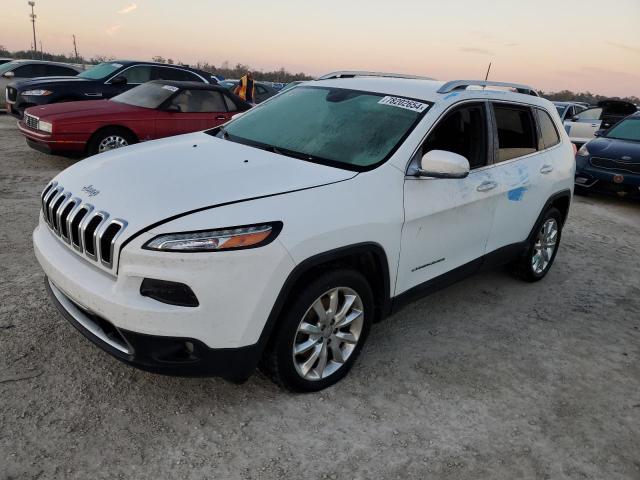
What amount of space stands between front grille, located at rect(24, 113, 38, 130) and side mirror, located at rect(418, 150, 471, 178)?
678 centimetres

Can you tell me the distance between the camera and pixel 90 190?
9.10ft

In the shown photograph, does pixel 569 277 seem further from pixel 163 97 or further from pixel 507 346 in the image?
pixel 163 97

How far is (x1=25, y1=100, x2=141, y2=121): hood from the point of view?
25.5 ft

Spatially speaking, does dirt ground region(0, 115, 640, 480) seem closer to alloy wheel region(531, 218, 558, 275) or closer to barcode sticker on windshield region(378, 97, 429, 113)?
alloy wheel region(531, 218, 558, 275)

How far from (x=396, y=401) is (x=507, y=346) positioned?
3.96ft

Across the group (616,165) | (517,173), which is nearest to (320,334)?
(517,173)

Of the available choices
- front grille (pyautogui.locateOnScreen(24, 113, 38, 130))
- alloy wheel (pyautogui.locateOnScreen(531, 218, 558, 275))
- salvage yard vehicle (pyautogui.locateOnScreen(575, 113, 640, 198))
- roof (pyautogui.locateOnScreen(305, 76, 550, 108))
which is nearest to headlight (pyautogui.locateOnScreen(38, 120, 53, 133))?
front grille (pyautogui.locateOnScreen(24, 113, 38, 130))

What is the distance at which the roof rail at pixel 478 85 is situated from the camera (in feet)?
12.0

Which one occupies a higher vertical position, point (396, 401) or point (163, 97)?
point (163, 97)

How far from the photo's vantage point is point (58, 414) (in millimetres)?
2725

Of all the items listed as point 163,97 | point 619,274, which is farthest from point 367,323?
point 163,97

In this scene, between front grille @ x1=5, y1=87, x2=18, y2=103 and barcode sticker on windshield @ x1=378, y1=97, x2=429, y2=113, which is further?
front grille @ x1=5, y1=87, x2=18, y2=103

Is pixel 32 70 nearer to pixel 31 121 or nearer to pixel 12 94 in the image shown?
pixel 12 94

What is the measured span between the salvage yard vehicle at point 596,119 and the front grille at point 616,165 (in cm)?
382
